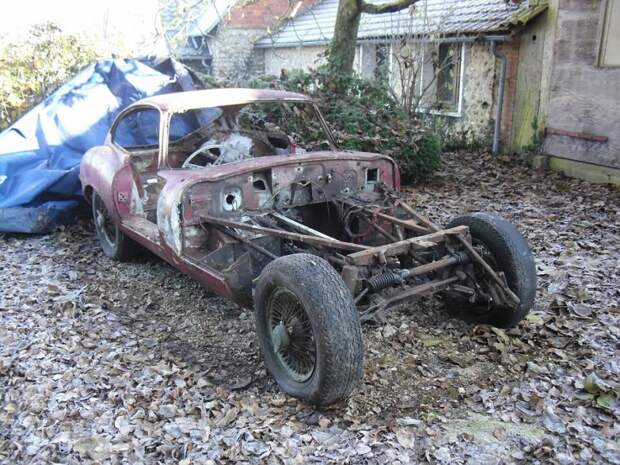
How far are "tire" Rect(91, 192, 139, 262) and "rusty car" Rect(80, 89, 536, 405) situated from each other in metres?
0.04

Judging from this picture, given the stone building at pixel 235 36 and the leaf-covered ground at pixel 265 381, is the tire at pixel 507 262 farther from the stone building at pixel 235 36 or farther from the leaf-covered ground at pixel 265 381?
the stone building at pixel 235 36

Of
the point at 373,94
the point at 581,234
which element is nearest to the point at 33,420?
the point at 581,234

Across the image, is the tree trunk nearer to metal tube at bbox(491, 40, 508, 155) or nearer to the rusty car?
metal tube at bbox(491, 40, 508, 155)

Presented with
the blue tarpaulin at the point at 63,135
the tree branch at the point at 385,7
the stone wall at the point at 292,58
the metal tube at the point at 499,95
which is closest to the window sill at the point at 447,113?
the metal tube at the point at 499,95

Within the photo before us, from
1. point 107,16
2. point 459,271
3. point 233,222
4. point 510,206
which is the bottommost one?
point 510,206

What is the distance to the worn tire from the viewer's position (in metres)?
6.34

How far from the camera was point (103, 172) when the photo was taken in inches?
246

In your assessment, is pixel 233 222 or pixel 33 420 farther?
pixel 233 222

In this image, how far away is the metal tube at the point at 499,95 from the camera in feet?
37.9

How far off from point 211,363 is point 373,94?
263 inches

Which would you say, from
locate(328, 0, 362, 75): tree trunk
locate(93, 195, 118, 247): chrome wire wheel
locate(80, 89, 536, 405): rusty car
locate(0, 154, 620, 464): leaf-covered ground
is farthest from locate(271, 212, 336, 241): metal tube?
locate(328, 0, 362, 75): tree trunk

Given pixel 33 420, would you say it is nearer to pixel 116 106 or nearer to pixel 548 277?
pixel 548 277

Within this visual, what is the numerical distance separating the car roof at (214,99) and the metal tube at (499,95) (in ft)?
22.9

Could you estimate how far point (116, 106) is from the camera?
879 centimetres
